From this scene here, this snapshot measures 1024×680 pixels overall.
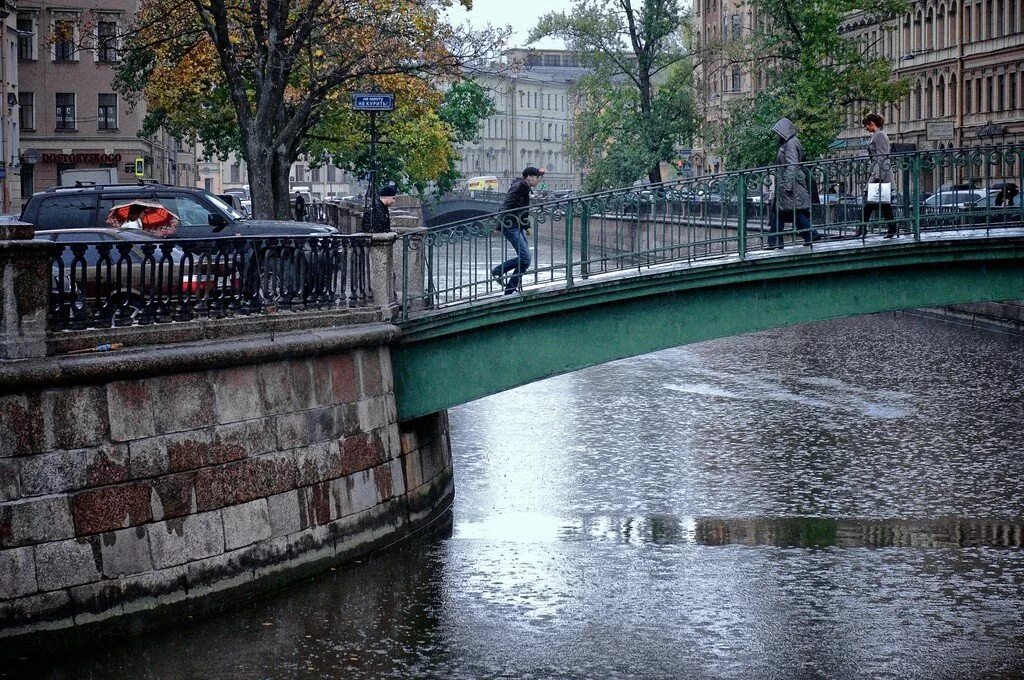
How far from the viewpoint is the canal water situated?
44.1 feet

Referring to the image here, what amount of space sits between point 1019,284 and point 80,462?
30.3 ft

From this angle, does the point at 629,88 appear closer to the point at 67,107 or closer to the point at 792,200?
the point at 67,107

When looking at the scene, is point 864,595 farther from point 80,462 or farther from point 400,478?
point 80,462

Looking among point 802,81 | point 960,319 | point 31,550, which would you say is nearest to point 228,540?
point 31,550

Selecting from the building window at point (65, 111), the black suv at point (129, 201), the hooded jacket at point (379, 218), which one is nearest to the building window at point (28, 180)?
the building window at point (65, 111)

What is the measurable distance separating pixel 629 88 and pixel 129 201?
42640mm

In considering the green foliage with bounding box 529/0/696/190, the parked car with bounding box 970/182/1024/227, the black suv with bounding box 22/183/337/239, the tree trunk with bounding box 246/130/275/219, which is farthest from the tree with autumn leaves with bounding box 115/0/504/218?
the green foliage with bounding box 529/0/696/190

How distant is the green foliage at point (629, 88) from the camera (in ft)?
205

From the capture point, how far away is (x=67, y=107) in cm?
6569

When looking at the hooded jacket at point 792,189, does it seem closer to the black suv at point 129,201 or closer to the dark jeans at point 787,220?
the dark jeans at point 787,220

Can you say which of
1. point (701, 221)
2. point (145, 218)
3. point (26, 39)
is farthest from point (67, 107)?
point (701, 221)

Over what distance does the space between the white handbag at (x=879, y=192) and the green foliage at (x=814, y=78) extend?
32285mm

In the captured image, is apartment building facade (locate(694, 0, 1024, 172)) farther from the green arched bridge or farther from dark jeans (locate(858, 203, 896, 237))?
the green arched bridge

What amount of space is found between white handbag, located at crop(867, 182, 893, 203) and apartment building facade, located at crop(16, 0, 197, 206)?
160 ft
